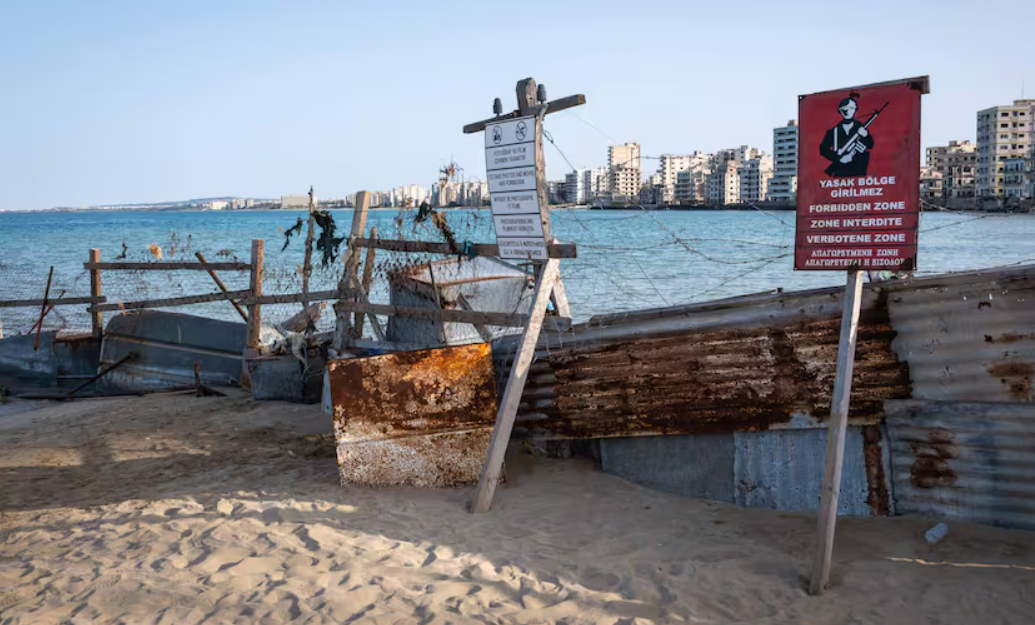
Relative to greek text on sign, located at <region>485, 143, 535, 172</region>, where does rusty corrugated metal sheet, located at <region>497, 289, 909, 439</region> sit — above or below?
below

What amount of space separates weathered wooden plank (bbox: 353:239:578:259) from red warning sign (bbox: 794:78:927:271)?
168 centimetres

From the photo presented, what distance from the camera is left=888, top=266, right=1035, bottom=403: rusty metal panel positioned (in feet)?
16.2

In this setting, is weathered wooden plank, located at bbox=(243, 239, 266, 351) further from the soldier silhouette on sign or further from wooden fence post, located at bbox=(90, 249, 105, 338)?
the soldier silhouette on sign

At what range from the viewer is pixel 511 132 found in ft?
20.3

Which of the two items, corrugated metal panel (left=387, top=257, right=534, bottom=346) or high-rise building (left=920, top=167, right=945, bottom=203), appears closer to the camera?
corrugated metal panel (left=387, top=257, right=534, bottom=346)

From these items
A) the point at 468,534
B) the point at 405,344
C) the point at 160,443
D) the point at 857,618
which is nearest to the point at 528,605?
the point at 468,534

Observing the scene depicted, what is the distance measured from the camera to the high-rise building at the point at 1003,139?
115375 millimetres

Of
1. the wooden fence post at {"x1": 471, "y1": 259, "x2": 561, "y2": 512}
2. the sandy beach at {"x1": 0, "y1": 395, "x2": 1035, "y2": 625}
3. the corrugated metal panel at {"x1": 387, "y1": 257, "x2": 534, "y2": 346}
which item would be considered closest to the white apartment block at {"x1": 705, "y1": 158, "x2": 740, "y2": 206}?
the corrugated metal panel at {"x1": 387, "y1": 257, "x2": 534, "y2": 346}

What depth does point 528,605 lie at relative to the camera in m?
4.56

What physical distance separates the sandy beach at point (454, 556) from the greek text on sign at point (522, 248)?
174cm

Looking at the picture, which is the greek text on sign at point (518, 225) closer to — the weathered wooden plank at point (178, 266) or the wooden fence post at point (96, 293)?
the weathered wooden plank at point (178, 266)

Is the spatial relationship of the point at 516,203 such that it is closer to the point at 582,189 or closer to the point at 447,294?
the point at 582,189

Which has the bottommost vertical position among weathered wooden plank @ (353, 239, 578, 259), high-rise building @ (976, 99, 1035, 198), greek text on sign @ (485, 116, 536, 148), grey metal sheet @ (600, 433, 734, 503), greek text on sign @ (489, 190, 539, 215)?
grey metal sheet @ (600, 433, 734, 503)

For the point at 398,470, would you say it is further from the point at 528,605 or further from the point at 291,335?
the point at 291,335
